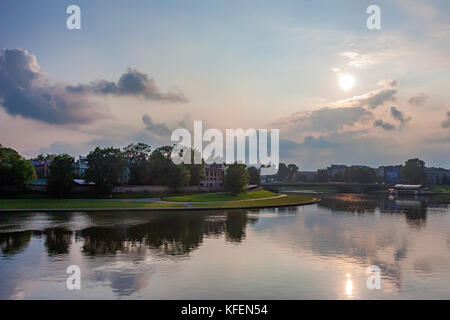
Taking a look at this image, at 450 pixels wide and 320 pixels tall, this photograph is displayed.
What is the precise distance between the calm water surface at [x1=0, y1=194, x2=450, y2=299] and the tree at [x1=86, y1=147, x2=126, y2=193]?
4541 centimetres

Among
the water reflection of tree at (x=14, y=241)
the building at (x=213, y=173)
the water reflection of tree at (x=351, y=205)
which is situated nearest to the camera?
the water reflection of tree at (x=14, y=241)

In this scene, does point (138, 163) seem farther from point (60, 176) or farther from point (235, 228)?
point (235, 228)

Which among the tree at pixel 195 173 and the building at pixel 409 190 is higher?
the tree at pixel 195 173

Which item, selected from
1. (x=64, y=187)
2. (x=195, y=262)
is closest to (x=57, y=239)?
(x=195, y=262)

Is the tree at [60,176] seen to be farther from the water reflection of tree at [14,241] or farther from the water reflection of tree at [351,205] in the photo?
the water reflection of tree at [351,205]

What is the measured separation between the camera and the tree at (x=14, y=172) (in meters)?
90.2

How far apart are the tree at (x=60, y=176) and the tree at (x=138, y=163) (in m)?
24.7

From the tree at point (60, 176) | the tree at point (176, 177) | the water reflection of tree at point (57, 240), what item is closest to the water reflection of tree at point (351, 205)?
the tree at point (176, 177)

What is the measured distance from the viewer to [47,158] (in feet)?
562

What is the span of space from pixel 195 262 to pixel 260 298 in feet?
30.3

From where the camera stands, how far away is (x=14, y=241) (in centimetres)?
3722

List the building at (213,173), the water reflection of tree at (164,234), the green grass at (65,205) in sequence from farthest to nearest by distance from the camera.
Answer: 1. the building at (213,173)
2. the green grass at (65,205)
3. the water reflection of tree at (164,234)

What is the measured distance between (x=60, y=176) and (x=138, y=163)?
37.2 m
